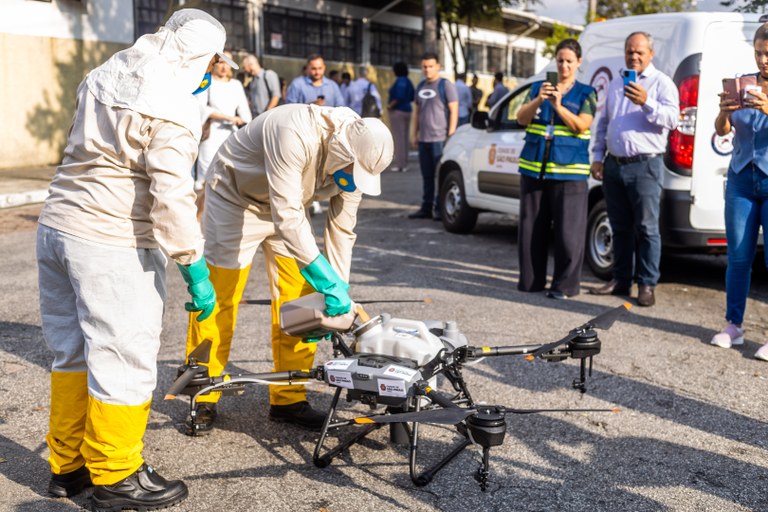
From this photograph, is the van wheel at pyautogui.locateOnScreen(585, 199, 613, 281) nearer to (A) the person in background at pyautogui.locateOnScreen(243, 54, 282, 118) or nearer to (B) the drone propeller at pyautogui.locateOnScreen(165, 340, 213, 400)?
(B) the drone propeller at pyautogui.locateOnScreen(165, 340, 213, 400)

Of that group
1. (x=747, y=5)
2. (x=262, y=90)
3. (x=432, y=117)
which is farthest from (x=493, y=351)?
(x=262, y=90)

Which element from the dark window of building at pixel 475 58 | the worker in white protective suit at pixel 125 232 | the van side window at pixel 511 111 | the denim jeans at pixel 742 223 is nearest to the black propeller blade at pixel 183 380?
the worker in white protective suit at pixel 125 232

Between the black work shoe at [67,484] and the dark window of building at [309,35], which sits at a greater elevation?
the dark window of building at [309,35]

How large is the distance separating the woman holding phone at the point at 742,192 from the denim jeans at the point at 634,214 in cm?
96

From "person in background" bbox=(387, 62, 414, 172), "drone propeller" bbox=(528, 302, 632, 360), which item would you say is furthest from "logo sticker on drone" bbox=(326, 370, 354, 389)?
"person in background" bbox=(387, 62, 414, 172)

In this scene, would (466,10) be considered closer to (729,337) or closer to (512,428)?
(729,337)

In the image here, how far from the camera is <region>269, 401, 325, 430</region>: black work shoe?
3973 mm

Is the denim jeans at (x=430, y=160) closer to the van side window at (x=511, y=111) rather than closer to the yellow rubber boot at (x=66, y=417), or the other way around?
the van side window at (x=511, y=111)

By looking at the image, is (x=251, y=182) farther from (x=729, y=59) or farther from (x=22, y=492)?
(x=729, y=59)

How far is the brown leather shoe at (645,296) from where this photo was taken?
6.33 m

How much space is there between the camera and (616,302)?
21.2 feet

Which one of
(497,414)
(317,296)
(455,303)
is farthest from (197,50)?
(455,303)

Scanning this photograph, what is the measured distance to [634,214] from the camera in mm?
6375

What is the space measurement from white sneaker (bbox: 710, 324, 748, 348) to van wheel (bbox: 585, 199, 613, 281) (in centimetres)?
178
